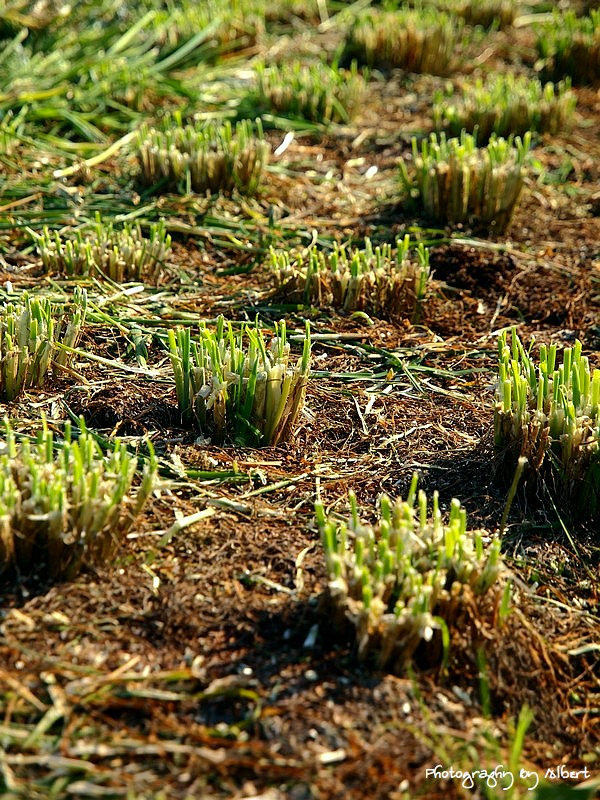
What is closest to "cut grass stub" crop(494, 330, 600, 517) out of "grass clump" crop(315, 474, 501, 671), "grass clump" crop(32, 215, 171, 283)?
"grass clump" crop(315, 474, 501, 671)

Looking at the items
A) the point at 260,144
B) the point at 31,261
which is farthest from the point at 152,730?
the point at 260,144

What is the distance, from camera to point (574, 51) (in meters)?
6.29

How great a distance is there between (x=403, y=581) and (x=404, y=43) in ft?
16.9

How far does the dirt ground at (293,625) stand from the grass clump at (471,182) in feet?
2.61

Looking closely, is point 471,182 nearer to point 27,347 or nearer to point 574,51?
point 27,347

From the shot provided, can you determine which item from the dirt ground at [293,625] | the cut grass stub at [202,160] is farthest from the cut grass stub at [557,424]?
the cut grass stub at [202,160]

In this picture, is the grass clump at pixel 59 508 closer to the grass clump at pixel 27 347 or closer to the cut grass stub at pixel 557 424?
the grass clump at pixel 27 347

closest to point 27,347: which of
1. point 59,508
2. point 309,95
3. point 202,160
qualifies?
point 59,508

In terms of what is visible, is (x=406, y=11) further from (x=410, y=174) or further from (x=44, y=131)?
(x=44, y=131)

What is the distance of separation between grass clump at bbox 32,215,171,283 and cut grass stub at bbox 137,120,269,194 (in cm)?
67

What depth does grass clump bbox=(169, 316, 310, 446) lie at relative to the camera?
2660 mm

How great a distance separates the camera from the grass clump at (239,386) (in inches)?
105

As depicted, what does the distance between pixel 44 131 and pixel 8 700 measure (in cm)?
386

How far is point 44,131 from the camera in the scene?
197 inches
